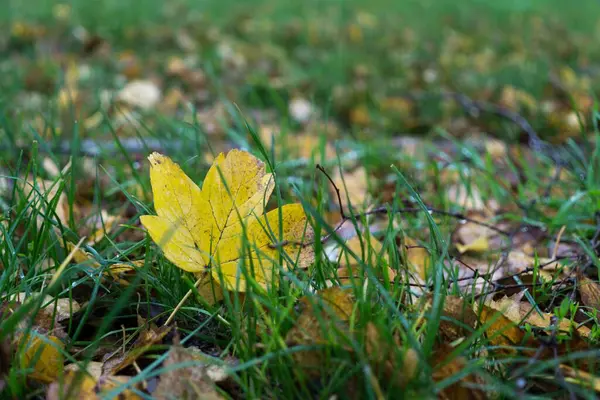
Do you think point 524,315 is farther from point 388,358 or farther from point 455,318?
point 388,358

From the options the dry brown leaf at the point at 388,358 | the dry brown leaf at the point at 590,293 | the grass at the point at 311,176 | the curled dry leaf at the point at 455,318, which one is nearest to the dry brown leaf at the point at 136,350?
the grass at the point at 311,176

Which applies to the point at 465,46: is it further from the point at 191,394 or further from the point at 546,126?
the point at 191,394

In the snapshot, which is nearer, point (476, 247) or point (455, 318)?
point (455, 318)

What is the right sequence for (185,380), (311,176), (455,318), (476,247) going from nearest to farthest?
(185,380), (455,318), (476,247), (311,176)

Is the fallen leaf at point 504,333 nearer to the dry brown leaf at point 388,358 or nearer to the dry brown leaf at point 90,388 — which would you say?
the dry brown leaf at point 388,358

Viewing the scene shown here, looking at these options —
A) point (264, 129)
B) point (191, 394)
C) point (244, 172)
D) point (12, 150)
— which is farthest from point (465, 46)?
point (191, 394)

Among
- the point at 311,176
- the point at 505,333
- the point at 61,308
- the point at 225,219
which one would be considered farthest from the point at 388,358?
the point at 311,176

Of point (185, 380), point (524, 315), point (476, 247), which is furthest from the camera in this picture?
point (476, 247)
